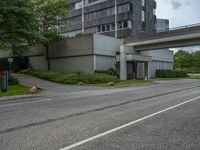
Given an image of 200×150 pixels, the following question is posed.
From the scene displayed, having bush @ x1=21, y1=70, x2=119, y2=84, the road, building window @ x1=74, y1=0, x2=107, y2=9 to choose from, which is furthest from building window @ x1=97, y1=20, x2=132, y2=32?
the road

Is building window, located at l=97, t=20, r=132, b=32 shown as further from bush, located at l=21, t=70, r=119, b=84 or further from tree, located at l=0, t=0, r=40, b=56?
tree, located at l=0, t=0, r=40, b=56

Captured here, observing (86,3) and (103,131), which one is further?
(86,3)

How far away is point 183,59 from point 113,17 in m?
39.3

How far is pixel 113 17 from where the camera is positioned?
61.1m

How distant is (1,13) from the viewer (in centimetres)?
2322

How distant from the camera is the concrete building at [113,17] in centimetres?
5866

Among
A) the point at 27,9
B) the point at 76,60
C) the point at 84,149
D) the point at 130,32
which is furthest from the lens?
the point at 130,32

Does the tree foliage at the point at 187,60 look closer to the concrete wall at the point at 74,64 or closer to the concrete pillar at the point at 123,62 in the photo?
the concrete pillar at the point at 123,62

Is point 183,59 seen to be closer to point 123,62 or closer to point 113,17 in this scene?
point 113,17

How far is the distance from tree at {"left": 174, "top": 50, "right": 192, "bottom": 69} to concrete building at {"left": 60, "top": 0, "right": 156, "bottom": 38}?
27.6m

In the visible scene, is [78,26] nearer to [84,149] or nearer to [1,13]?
[1,13]

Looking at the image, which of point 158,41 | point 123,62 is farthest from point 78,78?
point 158,41

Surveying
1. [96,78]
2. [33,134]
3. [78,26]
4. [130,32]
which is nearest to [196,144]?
[33,134]

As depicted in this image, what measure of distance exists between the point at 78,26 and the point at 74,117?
63.4m
